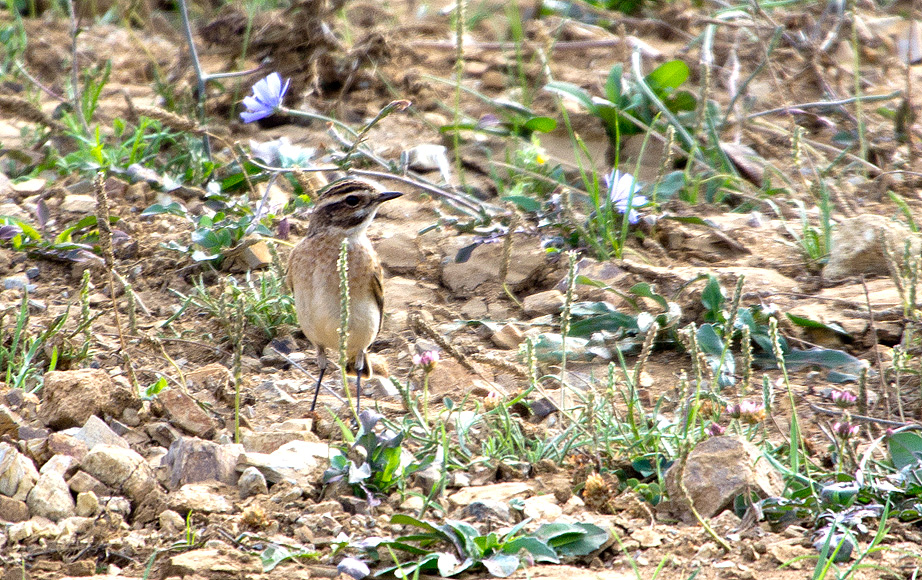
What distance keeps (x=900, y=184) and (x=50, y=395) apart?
5.85 metres

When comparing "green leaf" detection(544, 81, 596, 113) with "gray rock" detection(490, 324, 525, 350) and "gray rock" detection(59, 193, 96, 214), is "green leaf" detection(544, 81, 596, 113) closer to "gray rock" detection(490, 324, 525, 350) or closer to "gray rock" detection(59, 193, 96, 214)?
"gray rock" detection(490, 324, 525, 350)

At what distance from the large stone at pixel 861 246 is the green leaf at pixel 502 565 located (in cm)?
336

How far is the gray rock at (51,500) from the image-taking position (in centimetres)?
411

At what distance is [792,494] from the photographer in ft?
13.2

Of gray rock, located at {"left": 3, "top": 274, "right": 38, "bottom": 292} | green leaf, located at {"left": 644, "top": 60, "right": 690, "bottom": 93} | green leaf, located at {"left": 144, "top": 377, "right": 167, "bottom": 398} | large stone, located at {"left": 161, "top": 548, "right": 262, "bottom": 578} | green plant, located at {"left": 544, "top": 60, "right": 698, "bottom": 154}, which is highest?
green leaf, located at {"left": 644, "top": 60, "right": 690, "bottom": 93}

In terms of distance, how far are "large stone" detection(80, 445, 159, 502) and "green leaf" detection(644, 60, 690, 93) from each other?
520 centimetres

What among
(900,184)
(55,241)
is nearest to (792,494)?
(900,184)

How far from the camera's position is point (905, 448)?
13.8 ft

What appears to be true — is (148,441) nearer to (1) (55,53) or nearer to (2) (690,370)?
(2) (690,370)

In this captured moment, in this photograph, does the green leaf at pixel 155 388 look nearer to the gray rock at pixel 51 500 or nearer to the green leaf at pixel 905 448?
the gray rock at pixel 51 500

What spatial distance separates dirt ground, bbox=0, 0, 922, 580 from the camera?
13.2ft

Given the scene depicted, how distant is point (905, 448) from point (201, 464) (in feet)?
9.72

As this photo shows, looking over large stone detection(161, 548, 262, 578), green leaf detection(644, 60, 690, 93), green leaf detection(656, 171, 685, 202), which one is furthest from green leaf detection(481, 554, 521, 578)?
green leaf detection(644, 60, 690, 93)

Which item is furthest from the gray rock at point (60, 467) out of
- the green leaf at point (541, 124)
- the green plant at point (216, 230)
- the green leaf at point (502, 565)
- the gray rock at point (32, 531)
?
the green leaf at point (541, 124)
